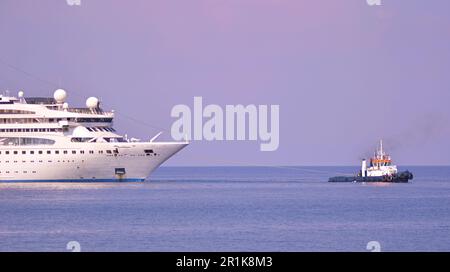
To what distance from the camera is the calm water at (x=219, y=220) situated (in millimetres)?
48062

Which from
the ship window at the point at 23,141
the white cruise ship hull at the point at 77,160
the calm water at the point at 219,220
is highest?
the ship window at the point at 23,141

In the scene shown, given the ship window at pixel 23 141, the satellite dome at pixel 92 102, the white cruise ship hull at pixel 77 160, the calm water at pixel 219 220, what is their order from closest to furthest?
1. the calm water at pixel 219 220
2. the white cruise ship hull at pixel 77 160
3. the ship window at pixel 23 141
4. the satellite dome at pixel 92 102

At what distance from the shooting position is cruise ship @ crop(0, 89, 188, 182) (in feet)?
313

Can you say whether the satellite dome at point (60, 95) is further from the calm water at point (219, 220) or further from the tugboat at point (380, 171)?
the tugboat at point (380, 171)

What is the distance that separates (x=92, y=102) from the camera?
100250mm

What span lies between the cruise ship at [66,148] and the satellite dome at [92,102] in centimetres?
198

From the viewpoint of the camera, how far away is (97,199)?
76562 mm

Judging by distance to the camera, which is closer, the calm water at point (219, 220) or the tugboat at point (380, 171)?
the calm water at point (219, 220)

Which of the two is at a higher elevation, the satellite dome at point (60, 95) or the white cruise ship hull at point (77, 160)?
the satellite dome at point (60, 95)

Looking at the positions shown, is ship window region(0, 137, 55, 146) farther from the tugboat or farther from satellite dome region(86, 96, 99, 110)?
the tugboat

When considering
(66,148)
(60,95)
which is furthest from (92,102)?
(66,148)

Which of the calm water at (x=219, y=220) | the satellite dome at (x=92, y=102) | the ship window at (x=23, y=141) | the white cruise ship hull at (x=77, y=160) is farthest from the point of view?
the satellite dome at (x=92, y=102)

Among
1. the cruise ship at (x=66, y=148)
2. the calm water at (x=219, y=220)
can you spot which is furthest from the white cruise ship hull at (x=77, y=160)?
the calm water at (x=219, y=220)
